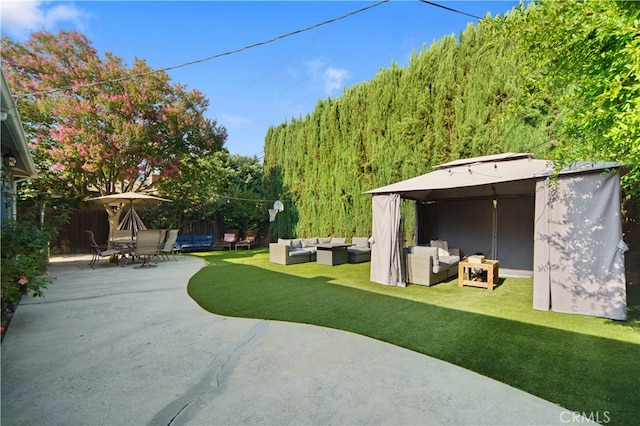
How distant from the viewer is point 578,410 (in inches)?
83.5

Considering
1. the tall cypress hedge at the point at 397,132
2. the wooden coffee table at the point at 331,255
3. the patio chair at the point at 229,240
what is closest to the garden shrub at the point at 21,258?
the wooden coffee table at the point at 331,255

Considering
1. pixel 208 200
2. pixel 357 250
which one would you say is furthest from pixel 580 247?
pixel 208 200

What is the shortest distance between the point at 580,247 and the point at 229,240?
42.7 ft

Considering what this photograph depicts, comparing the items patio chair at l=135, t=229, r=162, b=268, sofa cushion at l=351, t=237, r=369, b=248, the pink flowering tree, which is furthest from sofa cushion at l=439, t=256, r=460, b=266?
the pink flowering tree

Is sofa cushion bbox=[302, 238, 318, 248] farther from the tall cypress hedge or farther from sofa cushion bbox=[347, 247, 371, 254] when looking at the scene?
the tall cypress hedge

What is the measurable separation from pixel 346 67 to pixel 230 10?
7.34 m

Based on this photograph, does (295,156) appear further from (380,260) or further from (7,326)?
(7,326)

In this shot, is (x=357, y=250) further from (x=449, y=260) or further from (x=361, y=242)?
(x=449, y=260)

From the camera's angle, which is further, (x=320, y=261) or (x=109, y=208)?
(x=109, y=208)

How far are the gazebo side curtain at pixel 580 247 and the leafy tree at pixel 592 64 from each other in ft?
5.76

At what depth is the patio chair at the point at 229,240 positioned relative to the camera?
14242 mm

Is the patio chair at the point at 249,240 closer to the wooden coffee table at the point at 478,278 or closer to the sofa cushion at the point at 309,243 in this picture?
the sofa cushion at the point at 309,243

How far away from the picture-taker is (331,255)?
29.4ft

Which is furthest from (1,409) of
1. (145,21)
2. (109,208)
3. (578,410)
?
(109,208)
